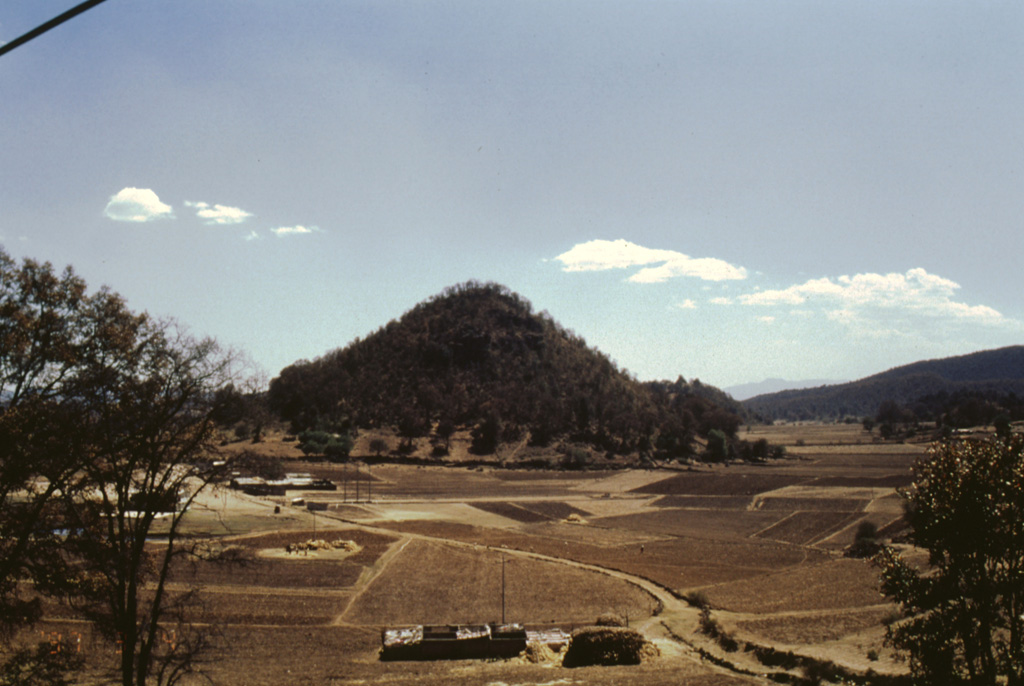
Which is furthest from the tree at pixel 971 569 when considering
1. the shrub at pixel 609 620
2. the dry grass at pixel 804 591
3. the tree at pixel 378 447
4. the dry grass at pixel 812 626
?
the tree at pixel 378 447

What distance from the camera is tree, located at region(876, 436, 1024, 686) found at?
1620 centimetres

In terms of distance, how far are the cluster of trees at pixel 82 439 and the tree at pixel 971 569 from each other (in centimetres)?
2046

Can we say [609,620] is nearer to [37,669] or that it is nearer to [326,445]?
[37,669]

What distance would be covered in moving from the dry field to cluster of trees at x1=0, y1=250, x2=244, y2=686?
302 cm

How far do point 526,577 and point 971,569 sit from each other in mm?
33772

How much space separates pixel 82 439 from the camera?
15.2 meters

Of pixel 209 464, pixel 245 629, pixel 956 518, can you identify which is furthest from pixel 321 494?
pixel 956 518

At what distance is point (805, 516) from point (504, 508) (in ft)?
132

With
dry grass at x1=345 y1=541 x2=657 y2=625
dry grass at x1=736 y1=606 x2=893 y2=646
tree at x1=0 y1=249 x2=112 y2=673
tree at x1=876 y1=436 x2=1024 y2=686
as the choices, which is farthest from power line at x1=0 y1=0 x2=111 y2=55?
dry grass at x1=736 y1=606 x2=893 y2=646

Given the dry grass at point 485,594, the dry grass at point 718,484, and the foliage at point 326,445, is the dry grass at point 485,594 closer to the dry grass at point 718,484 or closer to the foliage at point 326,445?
the dry grass at point 718,484

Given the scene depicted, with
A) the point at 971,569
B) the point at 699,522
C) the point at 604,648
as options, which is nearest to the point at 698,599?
the point at 604,648

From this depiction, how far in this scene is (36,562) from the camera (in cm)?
1455

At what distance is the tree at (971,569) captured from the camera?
16203 mm

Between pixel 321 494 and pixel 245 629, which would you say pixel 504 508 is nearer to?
pixel 321 494
